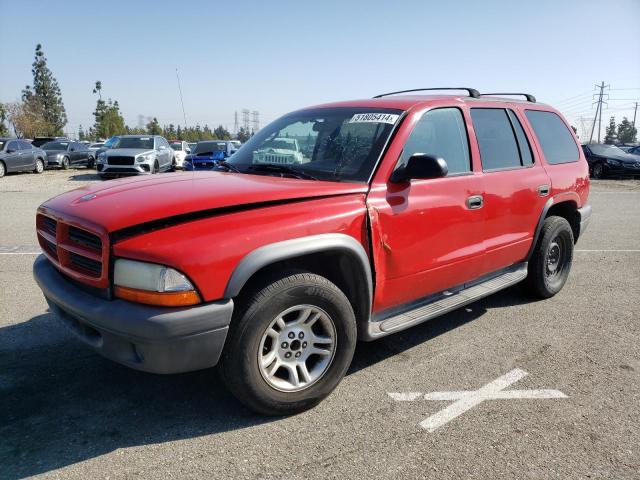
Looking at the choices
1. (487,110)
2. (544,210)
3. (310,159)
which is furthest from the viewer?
(544,210)

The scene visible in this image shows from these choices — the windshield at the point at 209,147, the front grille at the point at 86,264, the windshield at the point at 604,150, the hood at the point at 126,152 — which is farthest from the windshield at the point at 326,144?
the windshield at the point at 604,150

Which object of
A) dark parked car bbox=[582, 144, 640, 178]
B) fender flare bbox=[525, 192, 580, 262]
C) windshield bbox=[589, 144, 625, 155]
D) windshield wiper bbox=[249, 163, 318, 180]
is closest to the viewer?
windshield wiper bbox=[249, 163, 318, 180]

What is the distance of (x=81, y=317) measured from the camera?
2.49 metres

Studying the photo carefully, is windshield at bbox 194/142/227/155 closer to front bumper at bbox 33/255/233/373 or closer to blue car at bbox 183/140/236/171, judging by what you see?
blue car at bbox 183/140/236/171

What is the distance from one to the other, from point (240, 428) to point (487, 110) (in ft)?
10.3

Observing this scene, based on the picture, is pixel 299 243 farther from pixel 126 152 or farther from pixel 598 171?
pixel 598 171

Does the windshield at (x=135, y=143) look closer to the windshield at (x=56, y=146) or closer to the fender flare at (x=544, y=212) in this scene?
the windshield at (x=56, y=146)

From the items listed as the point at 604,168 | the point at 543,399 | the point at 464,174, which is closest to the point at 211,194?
the point at 464,174

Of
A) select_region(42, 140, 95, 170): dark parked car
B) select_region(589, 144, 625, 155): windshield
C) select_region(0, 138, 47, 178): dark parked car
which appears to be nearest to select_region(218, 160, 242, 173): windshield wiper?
select_region(0, 138, 47, 178): dark parked car

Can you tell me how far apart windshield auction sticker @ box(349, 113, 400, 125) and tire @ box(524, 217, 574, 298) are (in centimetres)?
214

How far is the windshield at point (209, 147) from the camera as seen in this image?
810 inches

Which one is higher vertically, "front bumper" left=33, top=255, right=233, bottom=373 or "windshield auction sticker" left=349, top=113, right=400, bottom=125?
"windshield auction sticker" left=349, top=113, right=400, bottom=125

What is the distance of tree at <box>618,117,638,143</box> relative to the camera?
101 m

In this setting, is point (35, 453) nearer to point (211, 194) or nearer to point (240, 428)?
point (240, 428)
